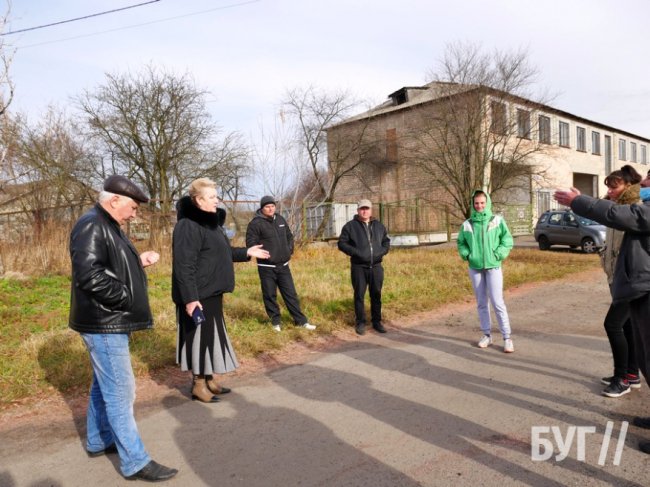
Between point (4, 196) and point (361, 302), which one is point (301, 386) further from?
point (4, 196)

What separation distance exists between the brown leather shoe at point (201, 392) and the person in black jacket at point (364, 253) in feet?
10.0

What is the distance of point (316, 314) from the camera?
8.00m

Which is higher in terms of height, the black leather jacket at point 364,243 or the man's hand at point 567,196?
the man's hand at point 567,196

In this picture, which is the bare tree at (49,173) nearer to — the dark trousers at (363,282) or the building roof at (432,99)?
the dark trousers at (363,282)

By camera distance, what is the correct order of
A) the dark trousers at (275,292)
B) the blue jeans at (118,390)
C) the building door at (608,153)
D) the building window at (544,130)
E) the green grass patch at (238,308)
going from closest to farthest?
the blue jeans at (118,390) → the green grass patch at (238,308) → the dark trousers at (275,292) → the building window at (544,130) → the building door at (608,153)

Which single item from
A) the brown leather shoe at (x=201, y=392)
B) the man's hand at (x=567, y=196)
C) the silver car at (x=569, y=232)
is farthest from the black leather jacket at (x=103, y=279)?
the silver car at (x=569, y=232)

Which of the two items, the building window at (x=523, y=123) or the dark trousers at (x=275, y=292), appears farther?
the building window at (x=523, y=123)

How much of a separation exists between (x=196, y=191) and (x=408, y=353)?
3304mm

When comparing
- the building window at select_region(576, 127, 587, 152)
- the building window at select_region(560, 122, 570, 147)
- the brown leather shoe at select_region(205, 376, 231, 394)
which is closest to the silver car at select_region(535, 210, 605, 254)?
the brown leather shoe at select_region(205, 376, 231, 394)

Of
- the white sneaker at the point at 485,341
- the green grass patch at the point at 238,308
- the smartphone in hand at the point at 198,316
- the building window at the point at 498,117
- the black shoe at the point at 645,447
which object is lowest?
the black shoe at the point at 645,447

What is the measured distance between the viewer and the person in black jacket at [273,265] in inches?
281

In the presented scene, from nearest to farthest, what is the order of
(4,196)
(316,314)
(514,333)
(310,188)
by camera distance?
(514,333) → (316,314) → (4,196) → (310,188)

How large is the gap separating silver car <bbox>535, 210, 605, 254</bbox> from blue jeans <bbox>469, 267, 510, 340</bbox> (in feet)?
41.3

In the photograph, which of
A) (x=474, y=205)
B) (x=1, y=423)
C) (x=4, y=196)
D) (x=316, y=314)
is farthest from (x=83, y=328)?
(x=4, y=196)
